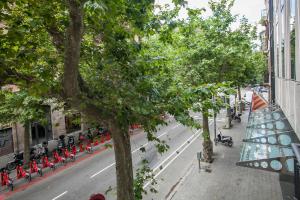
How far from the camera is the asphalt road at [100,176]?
14312 mm

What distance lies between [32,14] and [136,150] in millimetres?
16796

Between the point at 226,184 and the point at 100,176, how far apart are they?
7179mm

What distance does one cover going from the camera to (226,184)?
1484 centimetres

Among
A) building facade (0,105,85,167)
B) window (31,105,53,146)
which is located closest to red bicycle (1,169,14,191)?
building facade (0,105,85,167)

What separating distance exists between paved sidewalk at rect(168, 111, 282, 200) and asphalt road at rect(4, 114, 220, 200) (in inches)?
31.7

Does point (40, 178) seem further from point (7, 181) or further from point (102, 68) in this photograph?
point (102, 68)

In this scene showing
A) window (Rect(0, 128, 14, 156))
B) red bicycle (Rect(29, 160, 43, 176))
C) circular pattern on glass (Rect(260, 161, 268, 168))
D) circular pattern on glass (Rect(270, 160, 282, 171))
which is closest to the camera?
circular pattern on glass (Rect(270, 160, 282, 171))

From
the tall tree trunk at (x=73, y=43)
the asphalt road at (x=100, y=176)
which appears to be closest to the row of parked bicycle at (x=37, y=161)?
the asphalt road at (x=100, y=176)

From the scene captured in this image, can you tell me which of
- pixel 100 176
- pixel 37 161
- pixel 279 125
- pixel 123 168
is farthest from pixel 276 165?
pixel 37 161

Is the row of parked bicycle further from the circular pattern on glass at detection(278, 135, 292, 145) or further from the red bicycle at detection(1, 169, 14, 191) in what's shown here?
the circular pattern on glass at detection(278, 135, 292, 145)

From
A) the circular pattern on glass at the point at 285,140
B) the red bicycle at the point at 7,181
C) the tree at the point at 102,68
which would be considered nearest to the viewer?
the tree at the point at 102,68

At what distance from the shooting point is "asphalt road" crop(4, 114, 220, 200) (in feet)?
47.0

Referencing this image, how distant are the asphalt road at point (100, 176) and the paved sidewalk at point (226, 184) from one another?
805 millimetres

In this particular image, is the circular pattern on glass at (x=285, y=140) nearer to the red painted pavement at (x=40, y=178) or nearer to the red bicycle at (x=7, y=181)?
the red painted pavement at (x=40, y=178)
